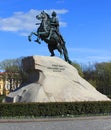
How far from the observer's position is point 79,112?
82.6ft

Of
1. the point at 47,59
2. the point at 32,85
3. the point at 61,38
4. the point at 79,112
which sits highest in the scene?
the point at 61,38

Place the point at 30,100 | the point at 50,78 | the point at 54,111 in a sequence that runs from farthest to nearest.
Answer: the point at 50,78 → the point at 30,100 → the point at 54,111

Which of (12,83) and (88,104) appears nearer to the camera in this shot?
(88,104)

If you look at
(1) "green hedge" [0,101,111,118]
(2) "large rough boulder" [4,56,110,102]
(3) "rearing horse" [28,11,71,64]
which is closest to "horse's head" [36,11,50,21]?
(3) "rearing horse" [28,11,71,64]

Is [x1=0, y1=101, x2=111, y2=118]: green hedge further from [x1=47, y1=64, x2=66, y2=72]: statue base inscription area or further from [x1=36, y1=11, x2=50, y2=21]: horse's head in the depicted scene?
[x1=36, y1=11, x2=50, y2=21]: horse's head

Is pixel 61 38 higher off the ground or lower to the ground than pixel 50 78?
higher

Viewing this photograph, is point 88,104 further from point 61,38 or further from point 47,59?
point 61,38

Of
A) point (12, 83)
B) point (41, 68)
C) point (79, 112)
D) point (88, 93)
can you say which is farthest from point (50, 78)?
point (12, 83)

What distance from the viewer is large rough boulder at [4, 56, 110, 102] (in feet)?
92.3

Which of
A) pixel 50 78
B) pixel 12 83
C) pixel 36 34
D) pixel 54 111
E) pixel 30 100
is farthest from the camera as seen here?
pixel 12 83

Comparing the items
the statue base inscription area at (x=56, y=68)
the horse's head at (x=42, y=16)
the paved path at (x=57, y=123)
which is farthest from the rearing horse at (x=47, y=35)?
the paved path at (x=57, y=123)

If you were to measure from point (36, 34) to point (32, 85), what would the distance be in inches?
229

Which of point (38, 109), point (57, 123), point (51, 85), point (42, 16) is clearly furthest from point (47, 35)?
point (57, 123)

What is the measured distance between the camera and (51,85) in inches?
1141
